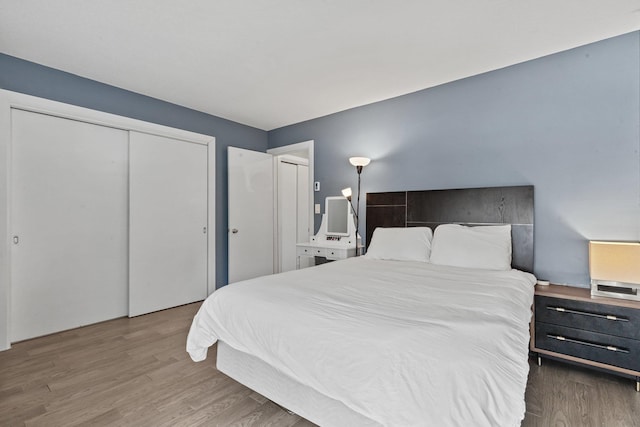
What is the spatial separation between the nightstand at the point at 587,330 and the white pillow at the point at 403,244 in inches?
37.6

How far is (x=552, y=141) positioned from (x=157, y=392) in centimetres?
356

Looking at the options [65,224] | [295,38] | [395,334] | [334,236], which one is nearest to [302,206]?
[334,236]

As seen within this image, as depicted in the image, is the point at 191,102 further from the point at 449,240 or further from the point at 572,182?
the point at 572,182

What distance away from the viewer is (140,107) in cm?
352

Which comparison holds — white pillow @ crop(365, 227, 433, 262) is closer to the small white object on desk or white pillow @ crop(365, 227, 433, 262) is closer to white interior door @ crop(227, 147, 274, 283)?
the small white object on desk

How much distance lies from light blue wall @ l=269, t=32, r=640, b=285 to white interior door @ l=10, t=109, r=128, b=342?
321 centimetres

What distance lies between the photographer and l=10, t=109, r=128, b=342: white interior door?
2.81 meters

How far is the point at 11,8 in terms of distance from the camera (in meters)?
2.04

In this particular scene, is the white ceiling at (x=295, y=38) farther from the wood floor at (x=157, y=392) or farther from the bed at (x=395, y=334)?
the wood floor at (x=157, y=392)

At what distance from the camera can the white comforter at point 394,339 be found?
1.09 meters

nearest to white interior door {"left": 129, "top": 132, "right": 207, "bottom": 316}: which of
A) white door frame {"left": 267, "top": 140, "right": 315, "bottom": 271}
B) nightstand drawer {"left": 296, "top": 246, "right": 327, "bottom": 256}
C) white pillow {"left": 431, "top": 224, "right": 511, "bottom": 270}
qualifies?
white door frame {"left": 267, "top": 140, "right": 315, "bottom": 271}

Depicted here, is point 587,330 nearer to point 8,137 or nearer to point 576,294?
point 576,294

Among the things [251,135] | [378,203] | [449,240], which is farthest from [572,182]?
[251,135]

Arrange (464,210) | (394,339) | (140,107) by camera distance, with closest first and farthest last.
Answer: (394,339), (464,210), (140,107)
